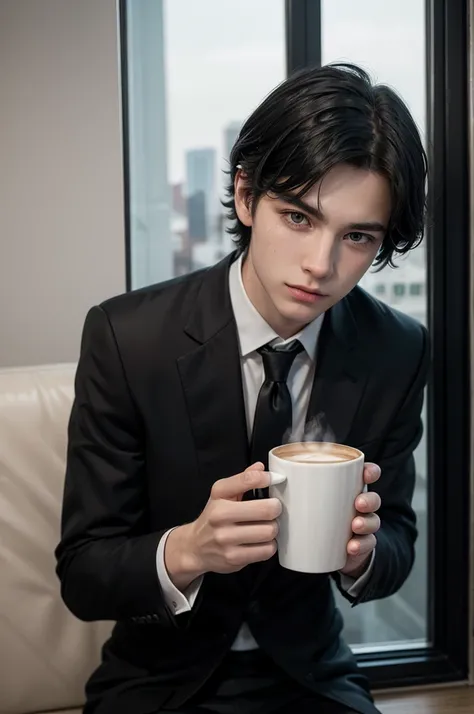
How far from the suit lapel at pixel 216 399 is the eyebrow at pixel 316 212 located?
0.79ft

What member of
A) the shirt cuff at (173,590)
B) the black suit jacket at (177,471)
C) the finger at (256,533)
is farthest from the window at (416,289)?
the finger at (256,533)

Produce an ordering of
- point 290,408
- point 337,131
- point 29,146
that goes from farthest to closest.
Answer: point 29,146, point 290,408, point 337,131

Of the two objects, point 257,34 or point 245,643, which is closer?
point 245,643

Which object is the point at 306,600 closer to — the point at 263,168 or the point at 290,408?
the point at 290,408

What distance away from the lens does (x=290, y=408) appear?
1.27 metres

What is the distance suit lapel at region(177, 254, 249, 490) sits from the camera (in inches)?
51.1

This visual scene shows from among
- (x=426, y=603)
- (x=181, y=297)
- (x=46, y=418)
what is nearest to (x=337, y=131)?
(x=181, y=297)

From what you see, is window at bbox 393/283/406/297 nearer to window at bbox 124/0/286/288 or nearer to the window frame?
the window frame

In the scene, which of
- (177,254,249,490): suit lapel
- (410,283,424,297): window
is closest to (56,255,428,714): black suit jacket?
(177,254,249,490): suit lapel

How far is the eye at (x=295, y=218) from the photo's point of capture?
1163mm

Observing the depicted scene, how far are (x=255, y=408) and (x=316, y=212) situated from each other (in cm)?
32

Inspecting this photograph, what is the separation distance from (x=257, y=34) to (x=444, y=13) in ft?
1.50

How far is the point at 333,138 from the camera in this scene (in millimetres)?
1145

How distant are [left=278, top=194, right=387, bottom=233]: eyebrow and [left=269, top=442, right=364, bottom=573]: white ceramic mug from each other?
1.05 ft
